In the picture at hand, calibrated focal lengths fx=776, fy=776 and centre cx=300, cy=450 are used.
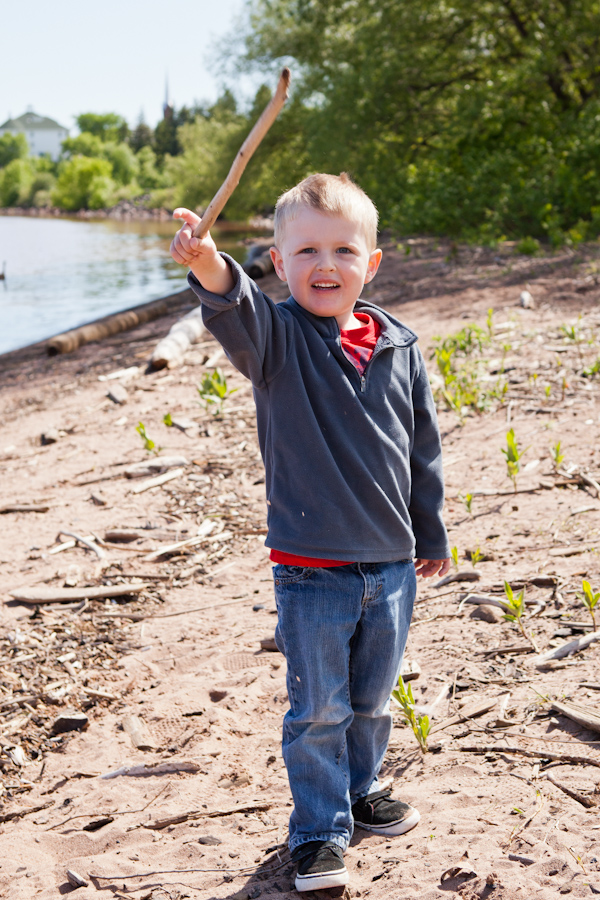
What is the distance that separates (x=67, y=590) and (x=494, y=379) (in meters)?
3.90

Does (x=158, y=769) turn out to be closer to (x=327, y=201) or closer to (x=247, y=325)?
(x=247, y=325)

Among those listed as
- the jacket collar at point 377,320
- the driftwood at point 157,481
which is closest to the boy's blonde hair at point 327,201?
the jacket collar at point 377,320

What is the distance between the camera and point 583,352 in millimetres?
6770

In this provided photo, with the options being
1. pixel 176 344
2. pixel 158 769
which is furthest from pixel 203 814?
pixel 176 344

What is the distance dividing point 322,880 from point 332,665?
0.60 meters

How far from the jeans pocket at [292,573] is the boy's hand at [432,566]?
23.3 inches

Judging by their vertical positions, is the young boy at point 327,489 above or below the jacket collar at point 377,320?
below

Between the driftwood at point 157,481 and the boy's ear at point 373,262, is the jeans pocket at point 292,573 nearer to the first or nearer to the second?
the boy's ear at point 373,262

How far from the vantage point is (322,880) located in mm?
2205

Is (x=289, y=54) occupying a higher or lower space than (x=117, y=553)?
higher

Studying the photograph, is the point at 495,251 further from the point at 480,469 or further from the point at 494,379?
the point at 480,469

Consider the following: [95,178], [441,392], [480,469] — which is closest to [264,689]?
[480,469]

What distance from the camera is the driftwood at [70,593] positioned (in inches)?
168

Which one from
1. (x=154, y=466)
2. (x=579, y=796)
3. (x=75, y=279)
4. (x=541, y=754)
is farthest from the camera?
(x=75, y=279)
